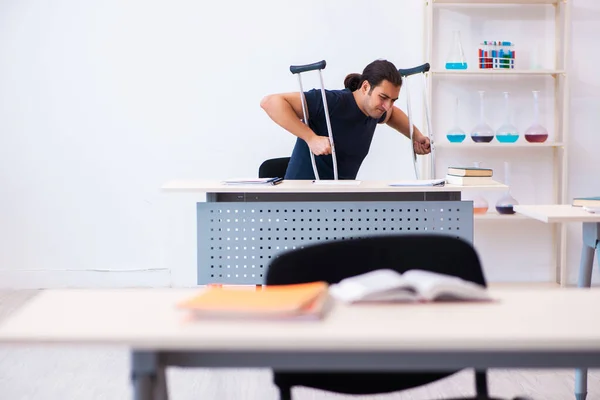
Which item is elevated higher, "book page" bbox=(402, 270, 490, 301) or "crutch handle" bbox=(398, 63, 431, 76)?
"crutch handle" bbox=(398, 63, 431, 76)

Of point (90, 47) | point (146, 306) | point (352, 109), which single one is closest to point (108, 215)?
point (90, 47)

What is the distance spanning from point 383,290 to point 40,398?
1.87m

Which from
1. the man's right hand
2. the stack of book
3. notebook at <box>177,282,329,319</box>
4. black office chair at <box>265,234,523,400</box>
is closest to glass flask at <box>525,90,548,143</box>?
the stack of book

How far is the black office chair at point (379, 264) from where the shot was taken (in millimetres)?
1575

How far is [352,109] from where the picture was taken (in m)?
3.51

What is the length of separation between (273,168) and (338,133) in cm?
34

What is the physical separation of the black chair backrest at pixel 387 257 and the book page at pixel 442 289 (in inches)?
10.9

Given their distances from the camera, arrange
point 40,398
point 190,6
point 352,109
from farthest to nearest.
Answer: point 190,6 < point 352,109 < point 40,398

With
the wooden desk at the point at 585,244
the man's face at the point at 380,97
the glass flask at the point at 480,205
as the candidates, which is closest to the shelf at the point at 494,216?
the glass flask at the point at 480,205

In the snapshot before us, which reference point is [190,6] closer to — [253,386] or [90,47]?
[90,47]

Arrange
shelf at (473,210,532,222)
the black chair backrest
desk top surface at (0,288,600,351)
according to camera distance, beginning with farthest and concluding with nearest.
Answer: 1. shelf at (473,210,532,222)
2. the black chair backrest
3. desk top surface at (0,288,600,351)

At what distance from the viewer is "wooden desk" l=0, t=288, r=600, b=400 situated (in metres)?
1.05

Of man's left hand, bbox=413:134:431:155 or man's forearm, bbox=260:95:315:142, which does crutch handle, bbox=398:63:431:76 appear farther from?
man's forearm, bbox=260:95:315:142

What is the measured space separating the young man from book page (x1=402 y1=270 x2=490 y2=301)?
197 cm
